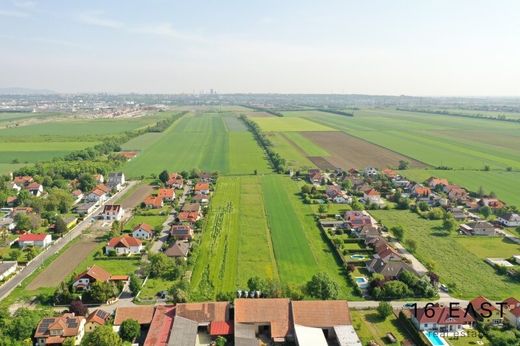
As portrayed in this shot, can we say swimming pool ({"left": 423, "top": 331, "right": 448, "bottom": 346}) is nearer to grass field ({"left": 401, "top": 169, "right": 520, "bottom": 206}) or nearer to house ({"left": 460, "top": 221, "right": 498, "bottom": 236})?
house ({"left": 460, "top": 221, "right": 498, "bottom": 236})

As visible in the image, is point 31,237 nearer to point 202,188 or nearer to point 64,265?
point 64,265

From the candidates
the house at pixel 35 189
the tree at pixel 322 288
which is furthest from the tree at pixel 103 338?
the house at pixel 35 189

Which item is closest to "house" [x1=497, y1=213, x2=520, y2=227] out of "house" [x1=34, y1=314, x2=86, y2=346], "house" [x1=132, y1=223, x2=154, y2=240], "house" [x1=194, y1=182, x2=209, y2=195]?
"house" [x1=194, y1=182, x2=209, y2=195]

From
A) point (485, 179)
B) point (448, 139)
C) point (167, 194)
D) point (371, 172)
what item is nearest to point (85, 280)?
point (167, 194)

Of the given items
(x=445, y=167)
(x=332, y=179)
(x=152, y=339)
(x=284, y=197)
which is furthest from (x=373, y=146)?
(x=152, y=339)

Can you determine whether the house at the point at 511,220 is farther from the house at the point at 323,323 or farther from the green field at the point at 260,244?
the house at the point at 323,323

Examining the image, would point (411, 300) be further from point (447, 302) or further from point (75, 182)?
point (75, 182)
